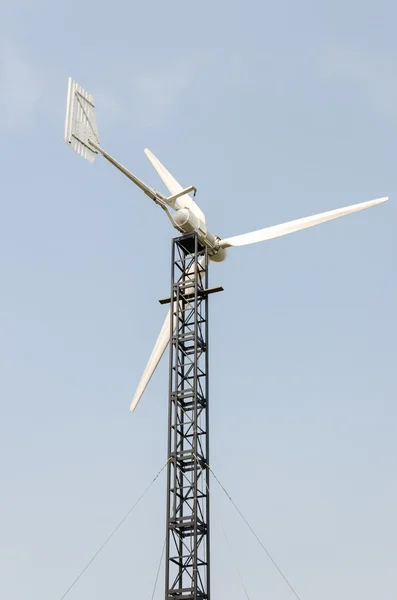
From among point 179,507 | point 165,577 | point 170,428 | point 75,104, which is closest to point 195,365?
point 170,428

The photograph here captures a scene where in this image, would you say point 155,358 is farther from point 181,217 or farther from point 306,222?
point 306,222

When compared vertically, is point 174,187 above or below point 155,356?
above

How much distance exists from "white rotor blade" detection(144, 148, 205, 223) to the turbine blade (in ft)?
14.9

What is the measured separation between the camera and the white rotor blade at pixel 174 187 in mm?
42156

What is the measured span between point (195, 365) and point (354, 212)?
29.3 ft

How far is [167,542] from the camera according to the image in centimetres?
3738

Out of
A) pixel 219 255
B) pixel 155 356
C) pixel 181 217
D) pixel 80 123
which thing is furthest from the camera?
pixel 219 255

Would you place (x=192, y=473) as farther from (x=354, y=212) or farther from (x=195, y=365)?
(x=354, y=212)

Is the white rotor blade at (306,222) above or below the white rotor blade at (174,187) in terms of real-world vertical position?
below

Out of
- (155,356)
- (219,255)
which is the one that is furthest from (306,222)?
(155,356)

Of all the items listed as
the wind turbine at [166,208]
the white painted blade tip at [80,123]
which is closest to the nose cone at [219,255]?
the wind turbine at [166,208]

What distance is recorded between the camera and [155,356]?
4212cm

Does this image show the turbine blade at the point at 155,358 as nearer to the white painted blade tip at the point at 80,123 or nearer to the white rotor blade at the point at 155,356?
the white rotor blade at the point at 155,356

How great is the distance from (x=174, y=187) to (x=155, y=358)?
7579mm
